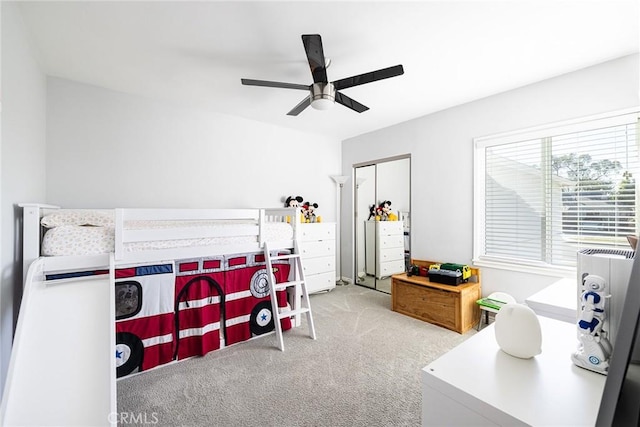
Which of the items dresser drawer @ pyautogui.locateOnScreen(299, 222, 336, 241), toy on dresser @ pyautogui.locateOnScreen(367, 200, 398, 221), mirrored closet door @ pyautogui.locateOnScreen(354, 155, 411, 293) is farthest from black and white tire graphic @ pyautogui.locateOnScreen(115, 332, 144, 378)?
toy on dresser @ pyautogui.locateOnScreen(367, 200, 398, 221)

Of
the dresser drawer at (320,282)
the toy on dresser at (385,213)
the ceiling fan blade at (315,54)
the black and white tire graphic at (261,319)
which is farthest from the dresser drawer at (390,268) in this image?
the ceiling fan blade at (315,54)

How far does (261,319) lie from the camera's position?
8.33 feet

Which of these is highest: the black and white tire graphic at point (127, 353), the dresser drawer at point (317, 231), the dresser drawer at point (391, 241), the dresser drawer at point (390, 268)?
the dresser drawer at point (317, 231)

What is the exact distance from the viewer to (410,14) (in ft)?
5.49

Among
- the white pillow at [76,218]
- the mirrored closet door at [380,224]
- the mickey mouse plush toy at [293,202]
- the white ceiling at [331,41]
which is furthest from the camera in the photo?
the mirrored closet door at [380,224]

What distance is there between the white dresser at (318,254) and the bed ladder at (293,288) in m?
0.91

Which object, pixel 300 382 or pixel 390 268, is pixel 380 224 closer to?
pixel 390 268

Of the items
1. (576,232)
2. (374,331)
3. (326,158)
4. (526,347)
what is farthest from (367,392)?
(326,158)

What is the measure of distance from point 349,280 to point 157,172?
10.7 feet

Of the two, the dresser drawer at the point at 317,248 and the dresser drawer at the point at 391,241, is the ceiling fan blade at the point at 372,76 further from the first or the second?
the dresser drawer at the point at 391,241

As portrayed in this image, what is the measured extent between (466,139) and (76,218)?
377cm

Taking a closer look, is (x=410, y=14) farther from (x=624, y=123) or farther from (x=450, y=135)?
(x=624, y=123)

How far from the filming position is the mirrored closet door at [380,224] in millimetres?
4176

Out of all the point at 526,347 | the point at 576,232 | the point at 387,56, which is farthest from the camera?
the point at 576,232
